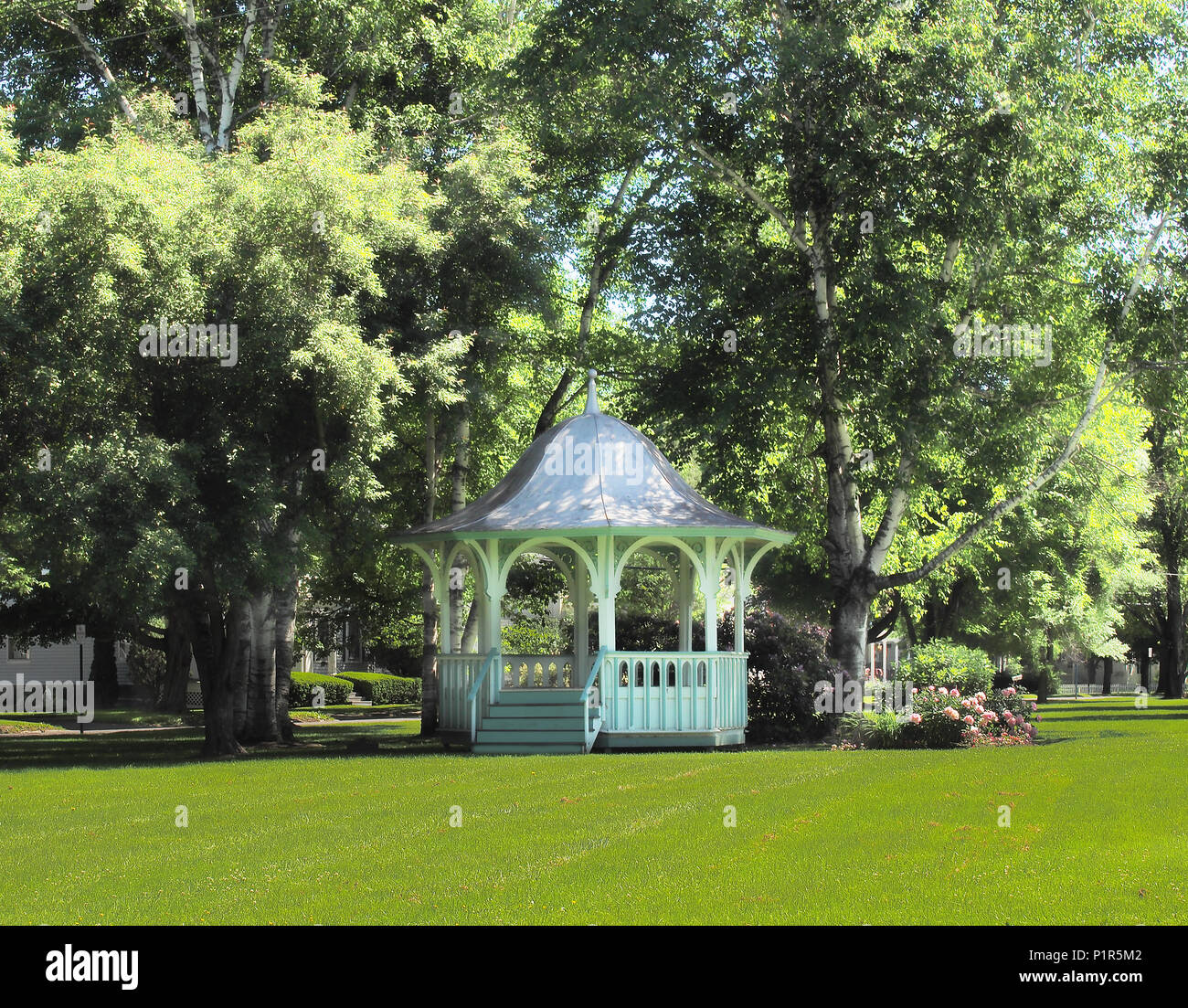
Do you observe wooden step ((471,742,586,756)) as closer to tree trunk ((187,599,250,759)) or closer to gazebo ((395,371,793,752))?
gazebo ((395,371,793,752))

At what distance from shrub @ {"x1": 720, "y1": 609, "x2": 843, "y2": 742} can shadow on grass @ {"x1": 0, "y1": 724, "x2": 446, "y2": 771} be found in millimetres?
6200

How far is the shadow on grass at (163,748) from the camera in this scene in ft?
74.8

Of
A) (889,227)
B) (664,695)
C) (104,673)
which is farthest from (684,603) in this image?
(104,673)

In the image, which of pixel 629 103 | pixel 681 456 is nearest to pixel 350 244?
pixel 629 103

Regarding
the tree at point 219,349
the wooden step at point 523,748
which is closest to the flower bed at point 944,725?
the wooden step at point 523,748

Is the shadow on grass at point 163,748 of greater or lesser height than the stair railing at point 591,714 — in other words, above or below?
below

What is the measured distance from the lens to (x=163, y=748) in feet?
87.1

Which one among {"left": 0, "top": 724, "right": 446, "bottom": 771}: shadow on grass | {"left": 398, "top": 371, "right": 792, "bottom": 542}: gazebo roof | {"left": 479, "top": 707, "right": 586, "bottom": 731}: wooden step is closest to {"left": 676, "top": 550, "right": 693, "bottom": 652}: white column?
{"left": 398, "top": 371, "right": 792, "bottom": 542}: gazebo roof

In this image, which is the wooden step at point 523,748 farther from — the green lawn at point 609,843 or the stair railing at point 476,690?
the green lawn at point 609,843

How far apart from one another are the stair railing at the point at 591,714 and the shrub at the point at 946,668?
316 inches

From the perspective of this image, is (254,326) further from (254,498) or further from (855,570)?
(855,570)

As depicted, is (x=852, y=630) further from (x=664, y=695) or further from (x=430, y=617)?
(x=430, y=617)

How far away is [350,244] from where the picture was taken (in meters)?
22.6
